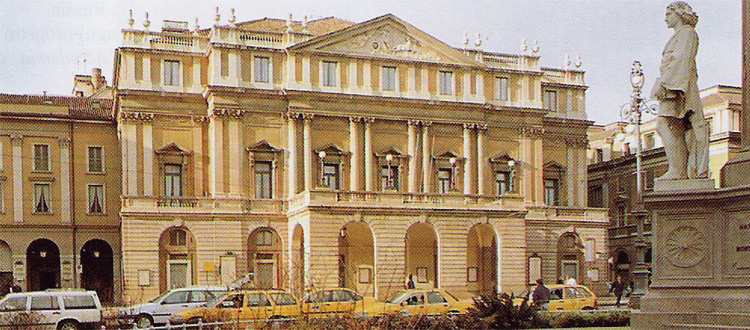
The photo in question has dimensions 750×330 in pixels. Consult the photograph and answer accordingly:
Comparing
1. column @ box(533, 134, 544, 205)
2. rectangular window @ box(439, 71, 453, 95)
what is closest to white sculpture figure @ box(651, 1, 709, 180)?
rectangular window @ box(439, 71, 453, 95)

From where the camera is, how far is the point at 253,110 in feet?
189

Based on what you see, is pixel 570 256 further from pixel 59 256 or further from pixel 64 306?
pixel 64 306

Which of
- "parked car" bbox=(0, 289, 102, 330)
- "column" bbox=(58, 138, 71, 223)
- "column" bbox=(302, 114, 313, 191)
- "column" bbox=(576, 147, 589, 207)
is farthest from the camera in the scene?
"column" bbox=(576, 147, 589, 207)

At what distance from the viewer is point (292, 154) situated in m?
58.3

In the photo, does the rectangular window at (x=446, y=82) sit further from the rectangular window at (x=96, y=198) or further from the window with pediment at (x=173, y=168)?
the rectangular window at (x=96, y=198)

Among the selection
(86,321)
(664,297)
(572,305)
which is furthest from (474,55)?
(664,297)

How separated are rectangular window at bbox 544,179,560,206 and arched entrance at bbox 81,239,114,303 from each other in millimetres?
29213

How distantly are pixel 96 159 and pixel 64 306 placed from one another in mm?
32828

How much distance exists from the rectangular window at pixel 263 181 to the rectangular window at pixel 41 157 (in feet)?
46.7

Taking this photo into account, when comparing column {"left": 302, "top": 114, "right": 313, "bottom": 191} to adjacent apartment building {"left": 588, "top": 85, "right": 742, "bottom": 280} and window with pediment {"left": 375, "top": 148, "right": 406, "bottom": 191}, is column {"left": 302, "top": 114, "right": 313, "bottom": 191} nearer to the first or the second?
window with pediment {"left": 375, "top": 148, "right": 406, "bottom": 191}

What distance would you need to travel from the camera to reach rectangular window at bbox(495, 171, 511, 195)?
2504 inches

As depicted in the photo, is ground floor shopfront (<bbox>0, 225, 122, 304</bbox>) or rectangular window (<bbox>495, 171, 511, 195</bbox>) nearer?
ground floor shopfront (<bbox>0, 225, 122, 304</bbox>)

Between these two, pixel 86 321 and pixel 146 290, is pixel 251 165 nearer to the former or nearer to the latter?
pixel 146 290

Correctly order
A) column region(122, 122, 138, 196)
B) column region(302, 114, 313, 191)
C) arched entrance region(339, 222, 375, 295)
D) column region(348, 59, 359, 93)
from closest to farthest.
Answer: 1. arched entrance region(339, 222, 375, 295)
2. column region(122, 122, 138, 196)
3. column region(302, 114, 313, 191)
4. column region(348, 59, 359, 93)
